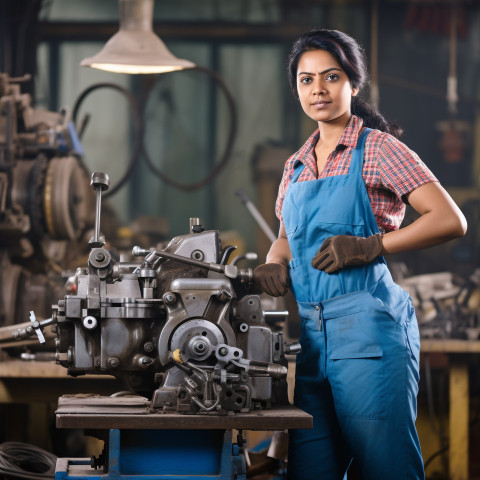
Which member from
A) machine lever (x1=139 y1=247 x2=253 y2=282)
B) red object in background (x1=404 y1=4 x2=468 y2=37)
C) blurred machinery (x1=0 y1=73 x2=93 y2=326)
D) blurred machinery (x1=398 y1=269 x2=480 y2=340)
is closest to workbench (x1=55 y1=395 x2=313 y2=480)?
machine lever (x1=139 y1=247 x2=253 y2=282)

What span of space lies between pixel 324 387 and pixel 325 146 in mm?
614

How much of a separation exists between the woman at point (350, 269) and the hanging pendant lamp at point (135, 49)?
4.44ft

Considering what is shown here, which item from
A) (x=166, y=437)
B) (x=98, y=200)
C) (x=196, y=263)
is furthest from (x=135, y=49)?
(x=166, y=437)

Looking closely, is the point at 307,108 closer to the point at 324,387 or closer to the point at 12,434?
the point at 324,387

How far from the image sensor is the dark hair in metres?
2.11

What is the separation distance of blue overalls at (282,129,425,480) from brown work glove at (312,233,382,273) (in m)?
0.04

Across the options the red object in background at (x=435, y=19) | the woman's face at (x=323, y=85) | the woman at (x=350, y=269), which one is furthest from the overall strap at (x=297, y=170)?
the red object in background at (x=435, y=19)

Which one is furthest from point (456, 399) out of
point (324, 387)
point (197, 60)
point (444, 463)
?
point (197, 60)

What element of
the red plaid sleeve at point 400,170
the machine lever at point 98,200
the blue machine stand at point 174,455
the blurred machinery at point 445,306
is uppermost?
the red plaid sleeve at point 400,170

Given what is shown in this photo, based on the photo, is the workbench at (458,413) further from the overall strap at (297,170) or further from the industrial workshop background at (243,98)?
the overall strap at (297,170)

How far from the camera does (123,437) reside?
1.82m

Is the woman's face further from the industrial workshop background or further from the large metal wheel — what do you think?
the industrial workshop background

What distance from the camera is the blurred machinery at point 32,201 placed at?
3.54 metres

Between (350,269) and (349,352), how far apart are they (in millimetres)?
195
